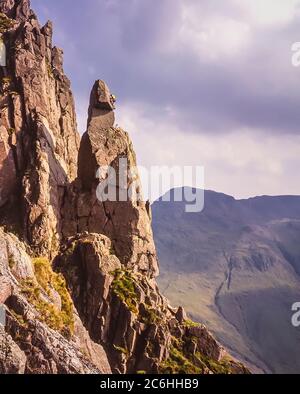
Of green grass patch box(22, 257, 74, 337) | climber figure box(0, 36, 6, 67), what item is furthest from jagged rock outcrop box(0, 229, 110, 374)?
climber figure box(0, 36, 6, 67)

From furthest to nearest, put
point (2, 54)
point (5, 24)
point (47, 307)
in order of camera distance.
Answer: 1. point (5, 24)
2. point (2, 54)
3. point (47, 307)

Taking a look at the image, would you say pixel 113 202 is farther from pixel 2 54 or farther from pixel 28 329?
pixel 28 329

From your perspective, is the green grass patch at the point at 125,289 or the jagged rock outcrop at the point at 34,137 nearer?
the green grass patch at the point at 125,289

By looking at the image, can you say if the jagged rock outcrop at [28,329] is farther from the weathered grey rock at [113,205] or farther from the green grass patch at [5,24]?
the green grass patch at [5,24]

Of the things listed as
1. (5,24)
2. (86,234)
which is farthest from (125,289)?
(5,24)

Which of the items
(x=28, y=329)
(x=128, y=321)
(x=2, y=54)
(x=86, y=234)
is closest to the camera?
(x=28, y=329)

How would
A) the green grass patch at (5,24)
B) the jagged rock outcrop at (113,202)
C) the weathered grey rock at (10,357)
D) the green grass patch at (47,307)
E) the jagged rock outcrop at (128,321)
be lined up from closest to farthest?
the weathered grey rock at (10,357)
the green grass patch at (47,307)
the jagged rock outcrop at (128,321)
the jagged rock outcrop at (113,202)
the green grass patch at (5,24)

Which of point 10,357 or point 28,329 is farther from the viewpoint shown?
point 28,329

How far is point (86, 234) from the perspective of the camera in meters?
60.8

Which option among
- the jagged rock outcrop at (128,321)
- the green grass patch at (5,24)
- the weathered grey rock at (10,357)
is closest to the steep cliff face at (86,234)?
the jagged rock outcrop at (128,321)

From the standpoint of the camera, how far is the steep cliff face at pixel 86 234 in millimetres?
51688

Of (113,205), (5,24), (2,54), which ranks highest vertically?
(5,24)

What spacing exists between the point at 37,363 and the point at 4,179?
41.7 metres

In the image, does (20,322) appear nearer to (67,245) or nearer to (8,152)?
(67,245)
